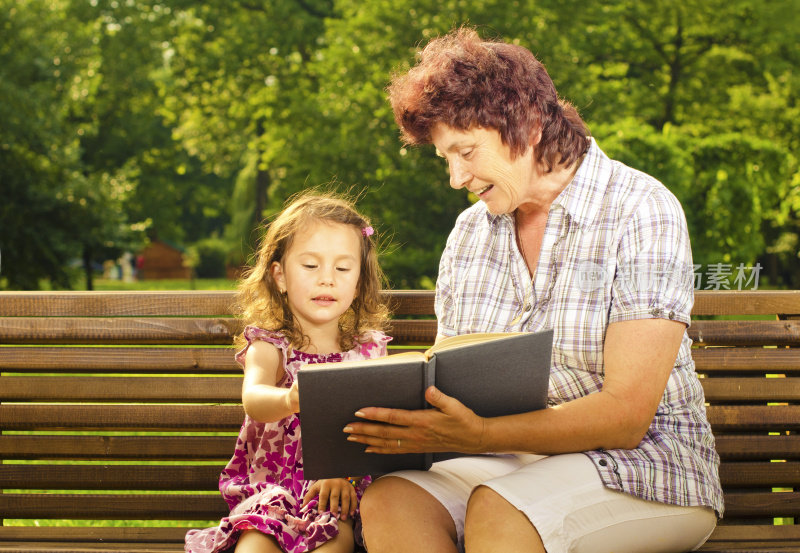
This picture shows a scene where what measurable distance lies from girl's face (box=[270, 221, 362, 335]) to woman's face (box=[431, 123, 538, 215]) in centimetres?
45

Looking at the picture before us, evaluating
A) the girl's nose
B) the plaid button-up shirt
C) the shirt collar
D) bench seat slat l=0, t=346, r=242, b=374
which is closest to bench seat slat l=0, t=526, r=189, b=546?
bench seat slat l=0, t=346, r=242, b=374

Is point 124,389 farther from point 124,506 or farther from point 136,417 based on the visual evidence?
point 124,506

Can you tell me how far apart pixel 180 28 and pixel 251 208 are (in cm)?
848

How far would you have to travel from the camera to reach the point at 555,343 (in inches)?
90.4

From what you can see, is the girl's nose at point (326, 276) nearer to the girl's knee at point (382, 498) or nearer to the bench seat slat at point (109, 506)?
the girl's knee at point (382, 498)

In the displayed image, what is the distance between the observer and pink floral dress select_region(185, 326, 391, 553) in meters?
2.32

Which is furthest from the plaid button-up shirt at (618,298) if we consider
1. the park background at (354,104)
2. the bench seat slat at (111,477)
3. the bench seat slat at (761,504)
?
the park background at (354,104)

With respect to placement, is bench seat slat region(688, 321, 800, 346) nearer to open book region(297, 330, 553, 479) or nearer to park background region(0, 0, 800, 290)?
open book region(297, 330, 553, 479)

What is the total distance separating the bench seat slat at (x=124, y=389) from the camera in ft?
9.63

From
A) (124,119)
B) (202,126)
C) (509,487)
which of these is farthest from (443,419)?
(124,119)

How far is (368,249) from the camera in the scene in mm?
2848

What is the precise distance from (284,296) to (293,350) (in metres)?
0.19

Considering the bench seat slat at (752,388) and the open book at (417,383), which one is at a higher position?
the open book at (417,383)

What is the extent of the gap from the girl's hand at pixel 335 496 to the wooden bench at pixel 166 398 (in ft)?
1.95
